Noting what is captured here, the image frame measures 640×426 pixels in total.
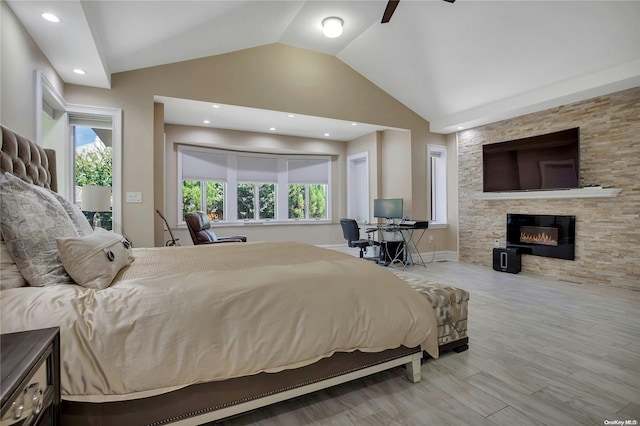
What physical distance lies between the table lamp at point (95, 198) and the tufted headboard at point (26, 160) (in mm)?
794

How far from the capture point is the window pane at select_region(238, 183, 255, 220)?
22.1 ft

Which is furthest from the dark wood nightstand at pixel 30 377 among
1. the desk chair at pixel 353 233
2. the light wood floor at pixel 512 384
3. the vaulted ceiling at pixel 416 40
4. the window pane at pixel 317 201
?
the window pane at pixel 317 201

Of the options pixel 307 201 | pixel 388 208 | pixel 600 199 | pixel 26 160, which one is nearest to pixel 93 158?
pixel 26 160

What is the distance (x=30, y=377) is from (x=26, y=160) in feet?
6.42

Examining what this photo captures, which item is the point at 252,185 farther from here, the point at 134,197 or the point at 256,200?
the point at 134,197

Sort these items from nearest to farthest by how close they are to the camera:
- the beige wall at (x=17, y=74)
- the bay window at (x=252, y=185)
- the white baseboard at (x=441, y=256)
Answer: the beige wall at (x=17, y=74)
the white baseboard at (x=441, y=256)
the bay window at (x=252, y=185)

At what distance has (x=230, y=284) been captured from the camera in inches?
56.4

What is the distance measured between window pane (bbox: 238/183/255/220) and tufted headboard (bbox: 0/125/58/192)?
13.9ft

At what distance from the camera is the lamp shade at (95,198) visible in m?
3.26

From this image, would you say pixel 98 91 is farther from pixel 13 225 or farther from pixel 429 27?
pixel 429 27

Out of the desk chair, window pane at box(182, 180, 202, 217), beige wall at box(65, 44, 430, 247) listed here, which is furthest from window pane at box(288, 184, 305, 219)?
beige wall at box(65, 44, 430, 247)

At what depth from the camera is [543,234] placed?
15.7 ft

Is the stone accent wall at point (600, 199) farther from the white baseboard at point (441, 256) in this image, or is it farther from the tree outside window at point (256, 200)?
the tree outside window at point (256, 200)

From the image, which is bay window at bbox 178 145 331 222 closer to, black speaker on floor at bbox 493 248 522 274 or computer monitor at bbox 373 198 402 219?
computer monitor at bbox 373 198 402 219
